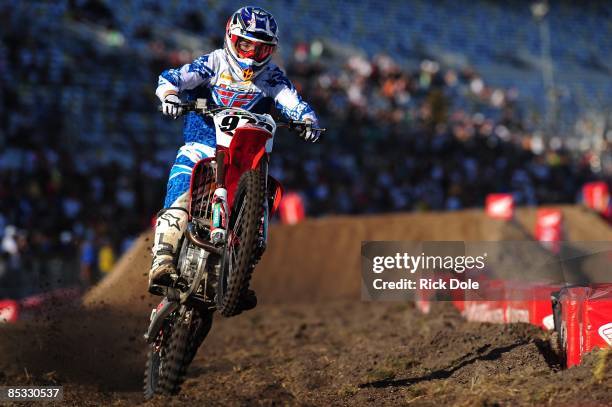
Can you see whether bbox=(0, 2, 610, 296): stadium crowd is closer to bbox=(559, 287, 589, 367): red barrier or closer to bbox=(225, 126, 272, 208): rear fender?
bbox=(225, 126, 272, 208): rear fender

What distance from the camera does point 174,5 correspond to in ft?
91.9

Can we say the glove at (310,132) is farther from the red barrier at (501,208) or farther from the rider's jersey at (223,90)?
the red barrier at (501,208)

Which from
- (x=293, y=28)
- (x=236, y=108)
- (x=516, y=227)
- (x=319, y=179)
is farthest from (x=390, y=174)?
(x=236, y=108)

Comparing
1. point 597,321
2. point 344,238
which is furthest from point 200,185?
point 344,238

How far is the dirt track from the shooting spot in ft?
19.2

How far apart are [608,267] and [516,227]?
37.5 ft

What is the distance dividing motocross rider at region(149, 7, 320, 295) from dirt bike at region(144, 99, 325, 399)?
106 mm

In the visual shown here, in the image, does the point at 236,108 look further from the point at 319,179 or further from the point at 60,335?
the point at 319,179

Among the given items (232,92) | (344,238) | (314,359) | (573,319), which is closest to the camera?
(573,319)

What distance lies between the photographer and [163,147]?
21656mm

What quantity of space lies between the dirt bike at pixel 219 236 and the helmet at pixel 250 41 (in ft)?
1.75

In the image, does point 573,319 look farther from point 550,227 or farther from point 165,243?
point 550,227

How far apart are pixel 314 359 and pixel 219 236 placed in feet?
9.79

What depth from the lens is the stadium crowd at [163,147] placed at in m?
17.7
